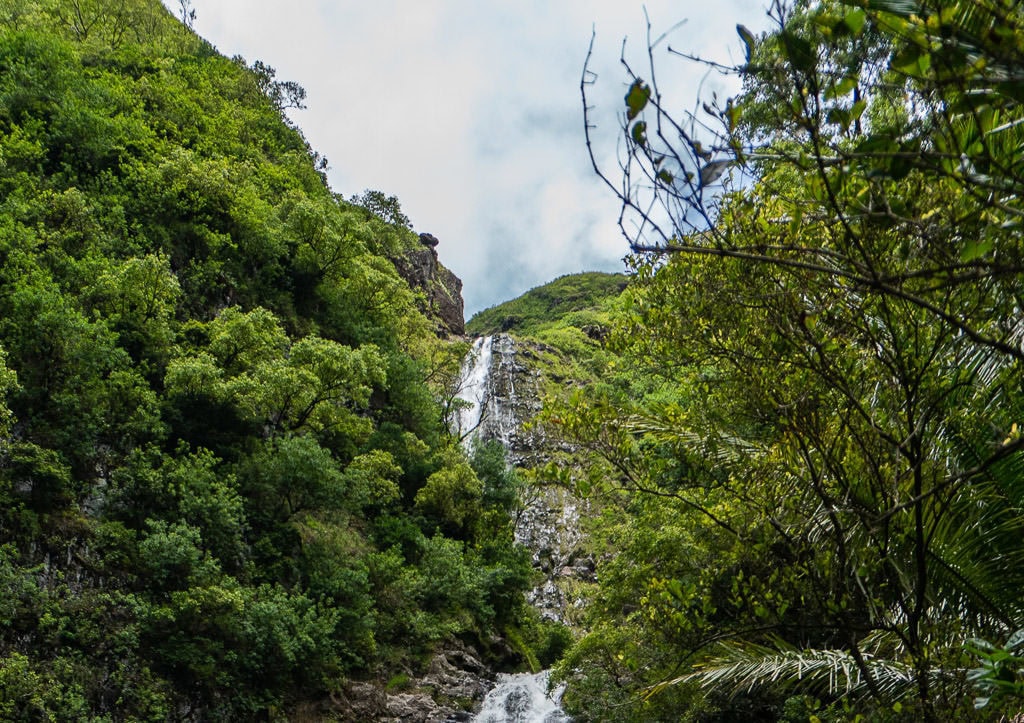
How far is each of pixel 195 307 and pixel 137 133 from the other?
578 centimetres

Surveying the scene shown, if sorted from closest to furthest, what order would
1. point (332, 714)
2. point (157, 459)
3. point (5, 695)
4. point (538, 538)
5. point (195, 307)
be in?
1. point (5, 695)
2. point (157, 459)
3. point (332, 714)
4. point (195, 307)
5. point (538, 538)

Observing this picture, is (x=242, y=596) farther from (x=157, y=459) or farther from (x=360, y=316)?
(x=360, y=316)

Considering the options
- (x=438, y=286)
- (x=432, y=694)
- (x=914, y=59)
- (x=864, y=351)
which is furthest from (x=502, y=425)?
(x=914, y=59)

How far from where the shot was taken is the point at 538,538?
30.6m

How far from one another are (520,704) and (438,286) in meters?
36.8

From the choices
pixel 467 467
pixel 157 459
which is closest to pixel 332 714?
pixel 157 459

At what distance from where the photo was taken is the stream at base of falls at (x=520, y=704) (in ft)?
52.7

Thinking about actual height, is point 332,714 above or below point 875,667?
below

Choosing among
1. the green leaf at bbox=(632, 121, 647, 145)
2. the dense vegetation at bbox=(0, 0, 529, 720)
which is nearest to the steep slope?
the green leaf at bbox=(632, 121, 647, 145)

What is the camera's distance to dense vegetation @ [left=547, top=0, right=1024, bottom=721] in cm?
174

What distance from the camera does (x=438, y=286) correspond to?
50094mm

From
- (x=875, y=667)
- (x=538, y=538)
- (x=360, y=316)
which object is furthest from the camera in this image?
(x=538, y=538)

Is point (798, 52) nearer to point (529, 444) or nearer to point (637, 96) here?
point (637, 96)

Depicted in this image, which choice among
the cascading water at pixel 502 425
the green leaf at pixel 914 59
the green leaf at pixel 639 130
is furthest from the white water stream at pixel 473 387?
the green leaf at pixel 914 59
